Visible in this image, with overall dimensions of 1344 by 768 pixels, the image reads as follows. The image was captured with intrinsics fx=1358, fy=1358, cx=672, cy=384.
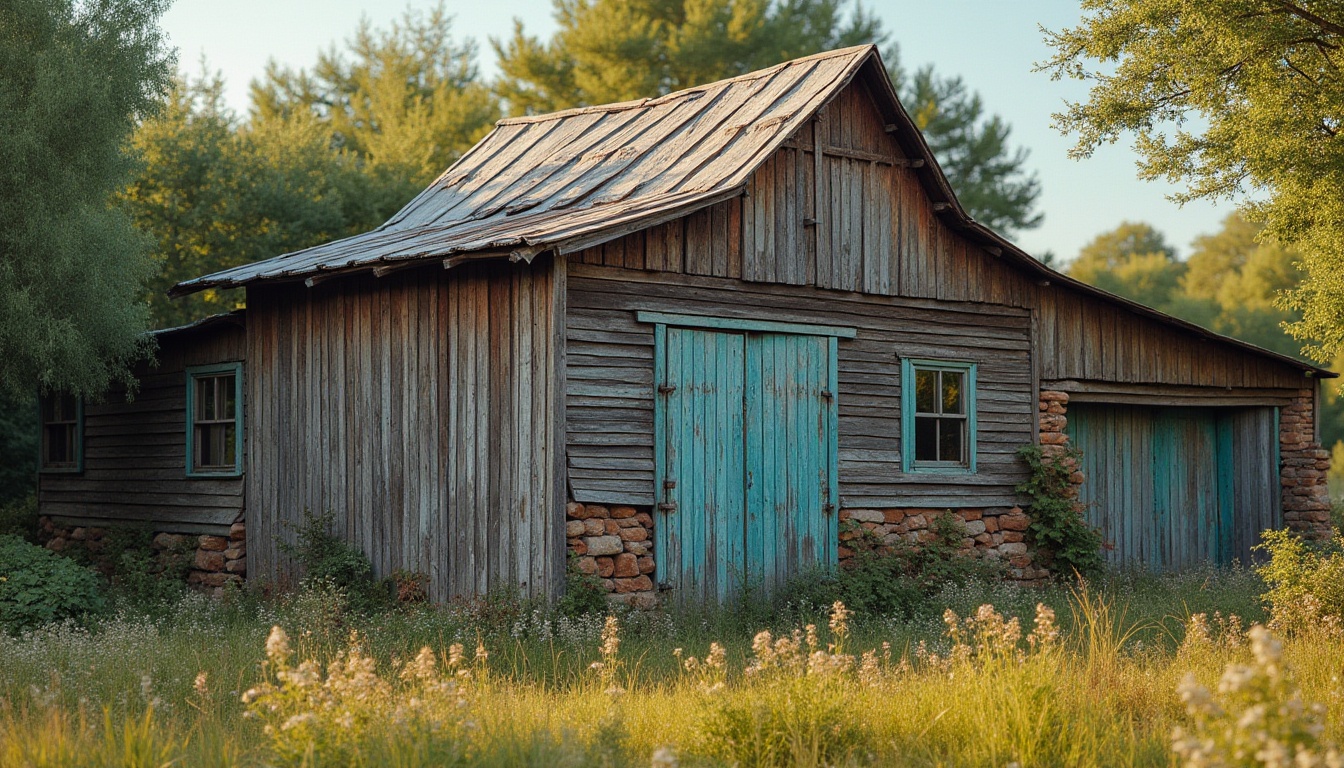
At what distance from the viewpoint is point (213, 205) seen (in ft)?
87.2

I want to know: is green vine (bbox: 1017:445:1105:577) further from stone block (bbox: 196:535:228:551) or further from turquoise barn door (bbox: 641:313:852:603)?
stone block (bbox: 196:535:228:551)

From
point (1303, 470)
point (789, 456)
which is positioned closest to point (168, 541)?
point (789, 456)

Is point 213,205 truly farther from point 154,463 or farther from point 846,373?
point 846,373

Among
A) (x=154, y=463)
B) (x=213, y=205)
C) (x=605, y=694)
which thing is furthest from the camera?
(x=213, y=205)

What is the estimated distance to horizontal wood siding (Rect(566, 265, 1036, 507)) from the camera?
1198 centimetres

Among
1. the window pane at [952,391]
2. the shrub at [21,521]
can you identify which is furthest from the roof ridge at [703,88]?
the shrub at [21,521]

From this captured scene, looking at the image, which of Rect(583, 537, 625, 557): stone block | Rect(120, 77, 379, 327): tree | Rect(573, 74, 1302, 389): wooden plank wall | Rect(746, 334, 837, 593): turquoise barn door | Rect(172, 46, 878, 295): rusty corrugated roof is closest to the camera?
Rect(583, 537, 625, 557): stone block

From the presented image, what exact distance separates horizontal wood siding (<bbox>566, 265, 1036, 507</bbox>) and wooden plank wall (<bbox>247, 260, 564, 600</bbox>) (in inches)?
15.6

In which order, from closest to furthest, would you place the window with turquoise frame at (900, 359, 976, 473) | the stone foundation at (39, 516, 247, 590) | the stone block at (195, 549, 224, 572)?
the window with turquoise frame at (900, 359, 976, 473) → the stone foundation at (39, 516, 247, 590) → the stone block at (195, 549, 224, 572)

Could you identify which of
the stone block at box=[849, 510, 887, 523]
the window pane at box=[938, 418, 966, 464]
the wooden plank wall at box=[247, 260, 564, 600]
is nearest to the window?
the wooden plank wall at box=[247, 260, 564, 600]

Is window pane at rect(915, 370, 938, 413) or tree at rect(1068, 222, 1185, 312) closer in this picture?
window pane at rect(915, 370, 938, 413)

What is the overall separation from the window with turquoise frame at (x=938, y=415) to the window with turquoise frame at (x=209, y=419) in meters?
7.61

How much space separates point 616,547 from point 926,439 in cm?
461

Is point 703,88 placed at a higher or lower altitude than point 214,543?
higher
